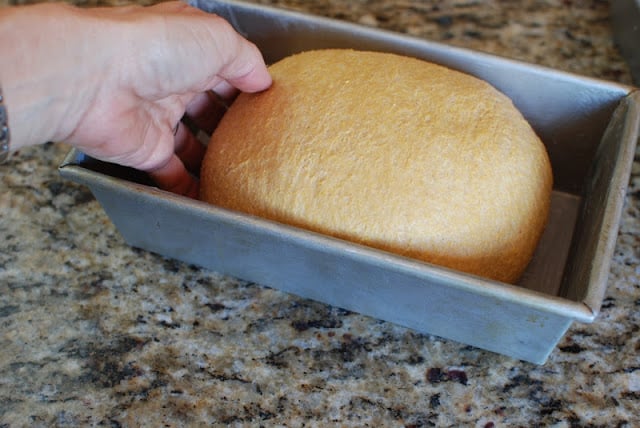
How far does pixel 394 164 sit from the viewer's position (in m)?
0.72

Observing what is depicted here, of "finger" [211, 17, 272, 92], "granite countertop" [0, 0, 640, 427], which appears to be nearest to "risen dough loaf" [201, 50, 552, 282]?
"finger" [211, 17, 272, 92]

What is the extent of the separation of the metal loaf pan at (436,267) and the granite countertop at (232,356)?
0.03m

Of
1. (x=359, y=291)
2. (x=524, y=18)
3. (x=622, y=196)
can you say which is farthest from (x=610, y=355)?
(x=524, y=18)

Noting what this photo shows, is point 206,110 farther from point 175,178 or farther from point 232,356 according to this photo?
point 232,356

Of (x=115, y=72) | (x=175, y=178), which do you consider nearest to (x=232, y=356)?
(x=175, y=178)

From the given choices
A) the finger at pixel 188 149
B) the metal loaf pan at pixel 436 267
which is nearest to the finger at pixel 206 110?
the finger at pixel 188 149

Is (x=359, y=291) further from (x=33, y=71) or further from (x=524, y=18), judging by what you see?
(x=524, y=18)

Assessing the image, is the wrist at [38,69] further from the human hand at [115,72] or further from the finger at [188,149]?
the finger at [188,149]

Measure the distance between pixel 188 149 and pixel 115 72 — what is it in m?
0.24

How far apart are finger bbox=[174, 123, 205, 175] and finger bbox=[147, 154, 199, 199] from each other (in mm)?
47

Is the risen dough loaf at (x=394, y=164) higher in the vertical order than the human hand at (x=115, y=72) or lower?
lower

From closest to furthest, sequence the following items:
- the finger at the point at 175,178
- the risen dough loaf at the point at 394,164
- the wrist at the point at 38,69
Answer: the wrist at the point at 38,69, the risen dough loaf at the point at 394,164, the finger at the point at 175,178

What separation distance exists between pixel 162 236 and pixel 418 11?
2.23 ft

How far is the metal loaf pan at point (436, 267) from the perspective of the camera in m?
0.65
